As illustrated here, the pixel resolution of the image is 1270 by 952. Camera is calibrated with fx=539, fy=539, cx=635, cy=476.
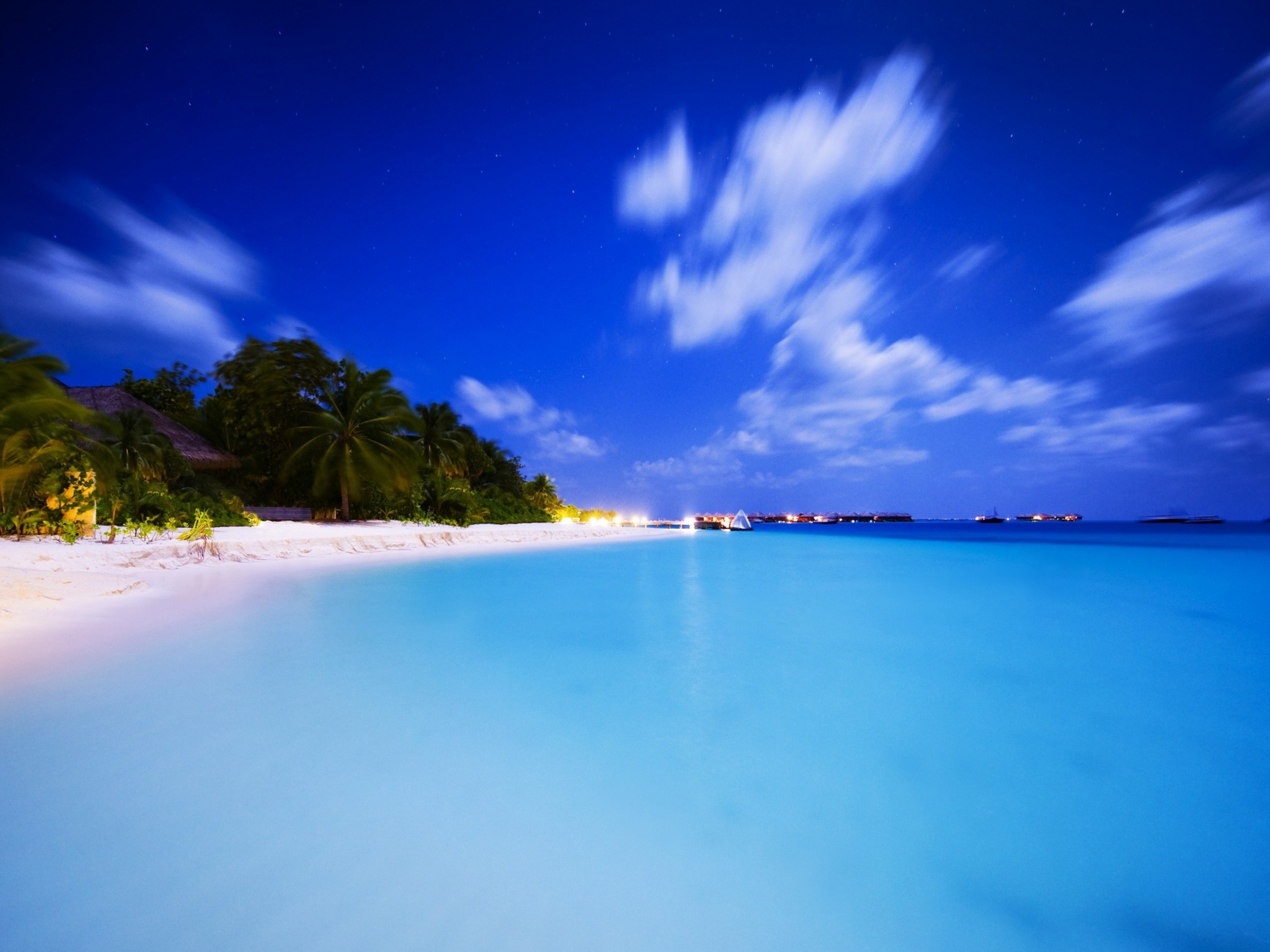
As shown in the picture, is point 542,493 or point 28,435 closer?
point 28,435

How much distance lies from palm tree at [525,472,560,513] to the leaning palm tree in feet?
44.3

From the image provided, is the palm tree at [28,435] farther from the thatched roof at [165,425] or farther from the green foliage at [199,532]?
the thatched roof at [165,425]

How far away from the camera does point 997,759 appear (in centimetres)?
290

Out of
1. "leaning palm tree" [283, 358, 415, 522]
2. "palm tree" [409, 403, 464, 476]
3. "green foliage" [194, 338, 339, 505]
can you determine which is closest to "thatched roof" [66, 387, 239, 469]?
"green foliage" [194, 338, 339, 505]

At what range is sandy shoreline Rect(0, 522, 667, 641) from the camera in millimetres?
5605

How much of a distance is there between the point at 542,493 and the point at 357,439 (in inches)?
632

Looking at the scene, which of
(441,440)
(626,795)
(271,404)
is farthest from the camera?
(441,440)

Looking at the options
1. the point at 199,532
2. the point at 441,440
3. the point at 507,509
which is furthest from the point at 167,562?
the point at 507,509

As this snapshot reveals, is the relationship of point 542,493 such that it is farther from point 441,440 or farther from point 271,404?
point 271,404

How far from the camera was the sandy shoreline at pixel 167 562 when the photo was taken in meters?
5.61

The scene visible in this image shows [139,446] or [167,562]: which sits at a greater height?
[139,446]

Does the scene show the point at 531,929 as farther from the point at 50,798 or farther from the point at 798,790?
the point at 50,798

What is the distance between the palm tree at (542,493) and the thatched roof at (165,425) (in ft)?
51.1

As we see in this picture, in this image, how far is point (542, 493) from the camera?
33.0 m
